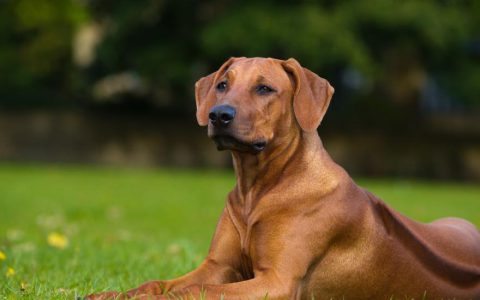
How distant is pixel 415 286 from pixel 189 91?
2243 cm

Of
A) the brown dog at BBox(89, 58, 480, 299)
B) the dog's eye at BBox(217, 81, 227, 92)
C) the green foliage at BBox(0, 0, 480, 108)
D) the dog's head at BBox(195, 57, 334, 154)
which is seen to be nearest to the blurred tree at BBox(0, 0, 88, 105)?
the green foliage at BBox(0, 0, 480, 108)

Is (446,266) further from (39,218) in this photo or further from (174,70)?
(174,70)

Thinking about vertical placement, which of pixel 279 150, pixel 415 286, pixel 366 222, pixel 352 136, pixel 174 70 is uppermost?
pixel 279 150

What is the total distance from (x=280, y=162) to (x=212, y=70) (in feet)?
66.3

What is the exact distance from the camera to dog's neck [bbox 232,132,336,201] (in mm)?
5191

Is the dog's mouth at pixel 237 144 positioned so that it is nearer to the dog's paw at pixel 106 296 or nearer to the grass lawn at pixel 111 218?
the dog's paw at pixel 106 296

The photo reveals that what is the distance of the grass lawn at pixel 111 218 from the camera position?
6559 millimetres

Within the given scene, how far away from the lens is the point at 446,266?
211 inches

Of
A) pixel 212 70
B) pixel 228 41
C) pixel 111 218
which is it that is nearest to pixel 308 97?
pixel 111 218

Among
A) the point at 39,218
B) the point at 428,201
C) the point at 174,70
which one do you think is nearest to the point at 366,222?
the point at 39,218

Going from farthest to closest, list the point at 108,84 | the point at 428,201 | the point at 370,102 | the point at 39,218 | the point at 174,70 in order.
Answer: the point at 108,84 → the point at 370,102 → the point at 174,70 → the point at 428,201 → the point at 39,218

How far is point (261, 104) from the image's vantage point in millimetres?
5121

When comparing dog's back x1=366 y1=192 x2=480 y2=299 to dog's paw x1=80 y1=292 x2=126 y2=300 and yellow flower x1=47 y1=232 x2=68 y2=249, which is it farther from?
yellow flower x1=47 y1=232 x2=68 y2=249

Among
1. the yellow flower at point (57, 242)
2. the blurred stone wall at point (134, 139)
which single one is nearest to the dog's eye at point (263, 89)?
the yellow flower at point (57, 242)
